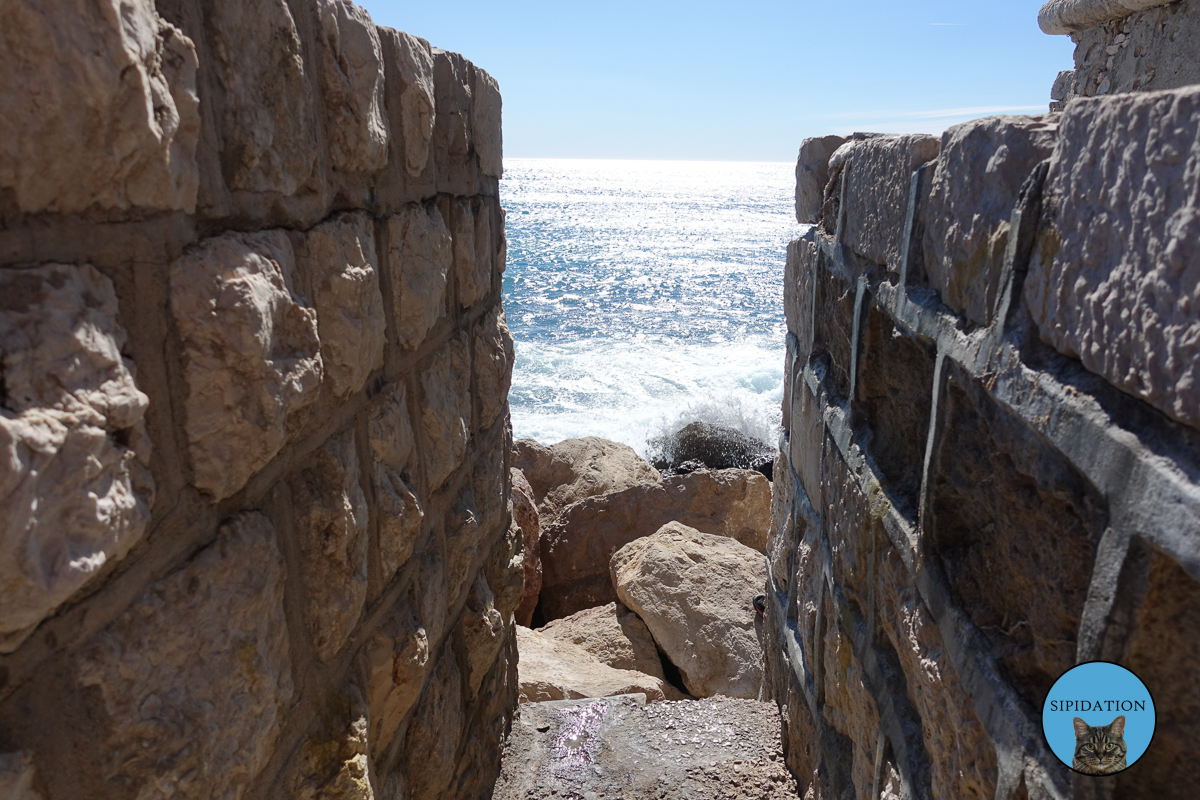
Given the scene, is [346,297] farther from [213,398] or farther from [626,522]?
[626,522]

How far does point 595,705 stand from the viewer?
9.36ft

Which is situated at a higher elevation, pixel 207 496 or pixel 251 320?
pixel 251 320

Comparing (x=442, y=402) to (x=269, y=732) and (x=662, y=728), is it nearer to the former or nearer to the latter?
(x=269, y=732)

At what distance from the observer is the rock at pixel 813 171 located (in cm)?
233

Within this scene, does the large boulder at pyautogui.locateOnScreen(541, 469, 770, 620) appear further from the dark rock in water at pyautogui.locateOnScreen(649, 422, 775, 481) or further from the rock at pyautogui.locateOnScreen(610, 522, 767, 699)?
the dark rock in water at pyautogui.locateOnScreen(649, 422, 775, 481)

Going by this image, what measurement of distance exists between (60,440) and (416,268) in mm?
964

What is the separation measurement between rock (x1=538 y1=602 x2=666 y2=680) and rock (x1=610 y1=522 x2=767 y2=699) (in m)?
0.10

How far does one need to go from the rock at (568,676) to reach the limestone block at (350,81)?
2.44 meters

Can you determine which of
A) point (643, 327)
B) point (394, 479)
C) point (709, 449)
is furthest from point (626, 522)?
point (643, 327)

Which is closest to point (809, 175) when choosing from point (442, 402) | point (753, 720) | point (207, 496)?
point (442, 402)

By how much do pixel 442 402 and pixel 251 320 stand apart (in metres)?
0.87

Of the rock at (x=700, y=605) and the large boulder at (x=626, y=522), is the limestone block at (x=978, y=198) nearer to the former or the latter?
the rock at (x=700, y=605)

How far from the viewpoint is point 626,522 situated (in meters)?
5.73

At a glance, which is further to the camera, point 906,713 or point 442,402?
point 442,402
